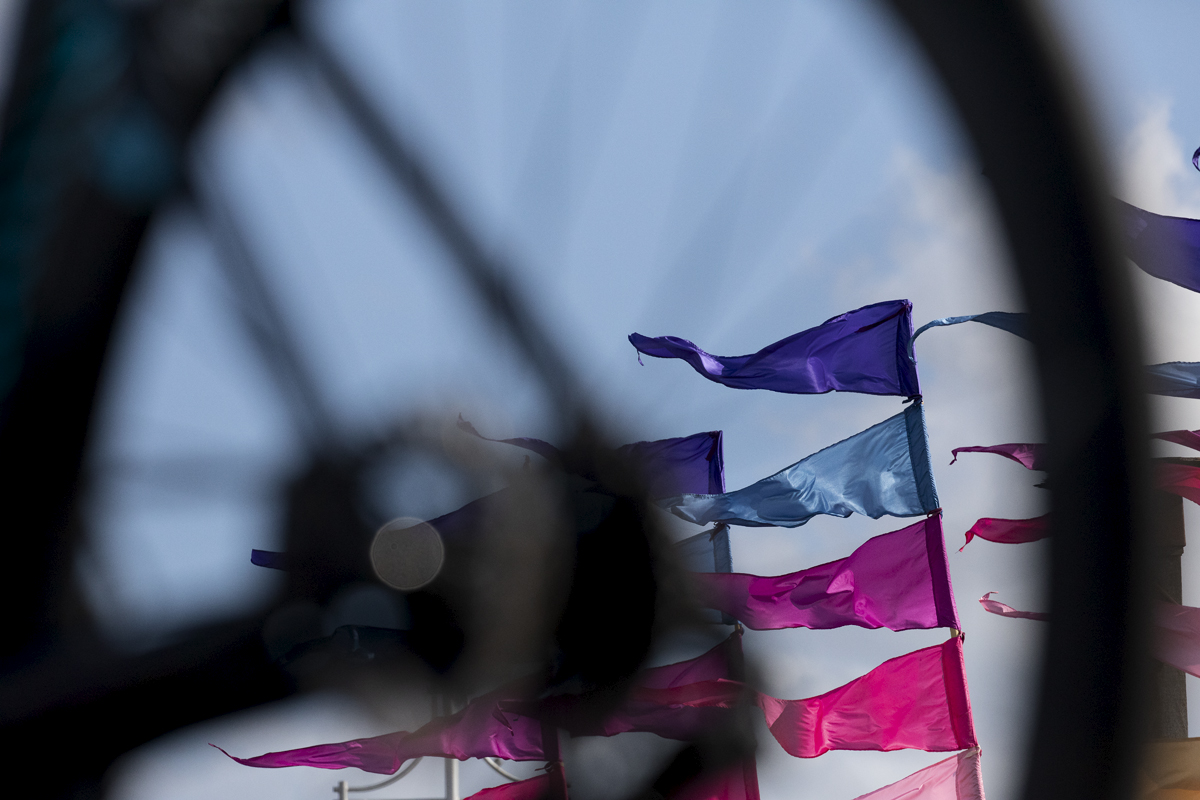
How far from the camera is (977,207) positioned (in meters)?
1.11

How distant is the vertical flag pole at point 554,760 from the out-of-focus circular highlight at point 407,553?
0.42m

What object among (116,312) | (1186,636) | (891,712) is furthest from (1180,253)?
(116,312)

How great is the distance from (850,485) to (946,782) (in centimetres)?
245

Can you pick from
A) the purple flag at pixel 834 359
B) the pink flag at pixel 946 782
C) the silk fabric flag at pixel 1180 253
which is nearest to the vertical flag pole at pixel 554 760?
the pink flag at pixel 946 782

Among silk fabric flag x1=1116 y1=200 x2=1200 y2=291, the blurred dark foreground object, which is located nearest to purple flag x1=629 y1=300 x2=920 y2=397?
silk fabric flag x1=1116 y1=200 x2=1200 y2=291

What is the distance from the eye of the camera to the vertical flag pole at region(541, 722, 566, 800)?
204 centimetres

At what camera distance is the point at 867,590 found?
337 inches

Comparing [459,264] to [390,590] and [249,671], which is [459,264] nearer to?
[390,590]

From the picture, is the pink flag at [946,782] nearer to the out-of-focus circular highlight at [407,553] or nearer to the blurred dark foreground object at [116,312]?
the blurred dark foreground object at [116,312]

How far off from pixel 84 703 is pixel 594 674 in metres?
0.79

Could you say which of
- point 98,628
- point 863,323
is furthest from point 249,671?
point 863,323

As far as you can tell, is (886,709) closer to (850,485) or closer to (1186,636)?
(850,485)

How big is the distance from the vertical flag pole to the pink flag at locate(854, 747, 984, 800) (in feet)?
19.7

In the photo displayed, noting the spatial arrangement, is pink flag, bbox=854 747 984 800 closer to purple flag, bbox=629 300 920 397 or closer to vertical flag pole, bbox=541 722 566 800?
purple flag, bbox=629 300 920 397
